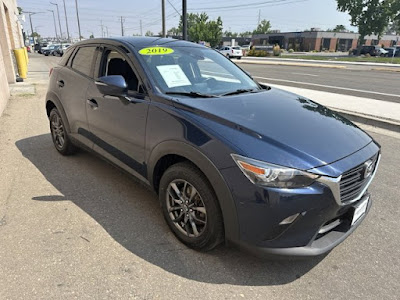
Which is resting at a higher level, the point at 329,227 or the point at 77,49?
the point at 77,49

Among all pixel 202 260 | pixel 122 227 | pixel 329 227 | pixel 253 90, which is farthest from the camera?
pixel 253 90

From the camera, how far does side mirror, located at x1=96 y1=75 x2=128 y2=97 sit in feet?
9.62

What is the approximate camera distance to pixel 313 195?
2.00 m

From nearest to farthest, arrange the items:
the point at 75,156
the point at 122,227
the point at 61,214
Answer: the point at 122,227, the point at 61,214, the point at 75,156

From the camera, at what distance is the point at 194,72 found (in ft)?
10.9

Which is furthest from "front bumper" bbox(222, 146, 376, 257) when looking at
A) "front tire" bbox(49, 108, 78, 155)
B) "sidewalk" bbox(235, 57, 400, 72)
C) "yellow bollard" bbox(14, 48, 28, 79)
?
"sidewalk" bbox(235, 57, 400, 72)

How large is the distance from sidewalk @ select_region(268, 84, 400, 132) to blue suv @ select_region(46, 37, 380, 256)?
4.20 metres

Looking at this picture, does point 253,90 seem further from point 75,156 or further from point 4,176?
point 4,176

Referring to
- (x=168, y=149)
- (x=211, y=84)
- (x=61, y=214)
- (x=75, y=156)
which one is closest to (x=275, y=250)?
(x=168, y=149)

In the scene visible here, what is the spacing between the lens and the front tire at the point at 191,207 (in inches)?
91.1

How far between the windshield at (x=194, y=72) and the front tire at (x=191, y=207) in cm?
83

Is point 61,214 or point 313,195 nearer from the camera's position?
point 313,195

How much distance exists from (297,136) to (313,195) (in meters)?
0.50

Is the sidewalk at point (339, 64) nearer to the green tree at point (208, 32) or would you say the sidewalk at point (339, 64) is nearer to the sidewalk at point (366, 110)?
the sidewalk at point (366, 110)
